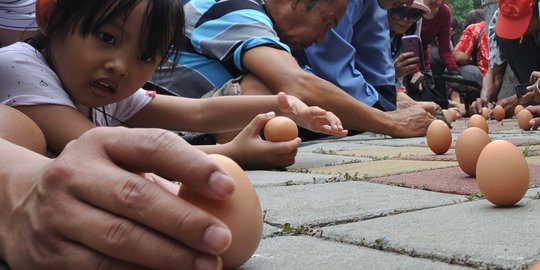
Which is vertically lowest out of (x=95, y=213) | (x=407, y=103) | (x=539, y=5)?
(x=407, y=103)

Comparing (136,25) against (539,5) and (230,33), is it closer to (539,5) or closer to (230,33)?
(230,33)

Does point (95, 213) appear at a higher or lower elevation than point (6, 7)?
higher

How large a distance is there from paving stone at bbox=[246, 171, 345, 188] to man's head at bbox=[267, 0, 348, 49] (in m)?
1.27

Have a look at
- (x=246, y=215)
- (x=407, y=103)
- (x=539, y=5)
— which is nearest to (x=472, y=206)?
(x=246, y=215)

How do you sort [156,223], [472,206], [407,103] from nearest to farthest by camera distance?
[156,223] < [472,206] < [407,103]

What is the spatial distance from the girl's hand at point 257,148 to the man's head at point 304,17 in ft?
3.94

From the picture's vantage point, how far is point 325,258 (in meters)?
1.17

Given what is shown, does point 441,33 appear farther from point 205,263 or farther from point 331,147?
point 205,263

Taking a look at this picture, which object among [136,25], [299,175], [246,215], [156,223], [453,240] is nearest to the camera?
[156,223]

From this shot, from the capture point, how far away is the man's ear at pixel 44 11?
80.4 inches

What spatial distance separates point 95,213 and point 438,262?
59 centimetres

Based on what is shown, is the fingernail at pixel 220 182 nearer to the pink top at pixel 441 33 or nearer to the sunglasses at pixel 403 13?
the sunglasses at pixel 403 13

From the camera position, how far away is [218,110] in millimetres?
2752

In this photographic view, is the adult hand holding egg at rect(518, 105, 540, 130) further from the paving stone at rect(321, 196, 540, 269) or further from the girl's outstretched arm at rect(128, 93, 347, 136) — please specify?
the paving stone at rect(321, 196, 540, 269)
